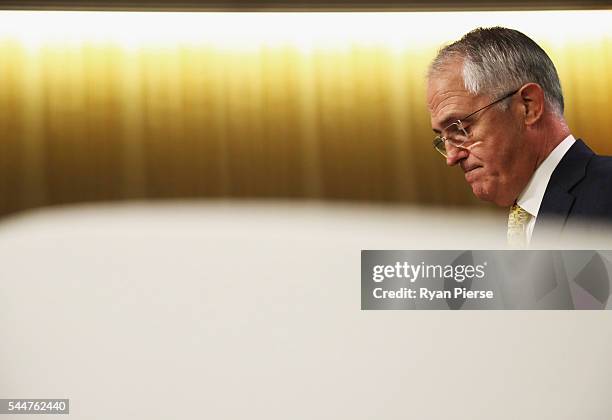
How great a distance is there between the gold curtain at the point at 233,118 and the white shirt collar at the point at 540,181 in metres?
0.18

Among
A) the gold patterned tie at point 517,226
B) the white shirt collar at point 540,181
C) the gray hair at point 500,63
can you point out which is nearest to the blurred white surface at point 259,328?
the gold patterned tie at point 517,226

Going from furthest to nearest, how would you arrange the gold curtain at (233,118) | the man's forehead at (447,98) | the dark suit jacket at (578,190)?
the gold curtain at (233,118)
the man's forehead at (447,98)
the dark suit jacket at (578,190)

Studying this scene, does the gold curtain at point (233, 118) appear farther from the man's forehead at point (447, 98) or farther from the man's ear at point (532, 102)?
the man's ear at point (532, 102)

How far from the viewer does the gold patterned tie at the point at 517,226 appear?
2.12 m

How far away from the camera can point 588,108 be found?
7.42 feet

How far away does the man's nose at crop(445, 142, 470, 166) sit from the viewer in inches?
84.7

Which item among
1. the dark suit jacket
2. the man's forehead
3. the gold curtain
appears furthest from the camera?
the gold curtain

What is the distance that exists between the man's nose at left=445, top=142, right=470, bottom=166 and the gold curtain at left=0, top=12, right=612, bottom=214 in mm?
48

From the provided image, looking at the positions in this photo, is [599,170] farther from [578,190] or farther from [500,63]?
[500,63]

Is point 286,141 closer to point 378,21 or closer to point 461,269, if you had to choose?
point 378,21

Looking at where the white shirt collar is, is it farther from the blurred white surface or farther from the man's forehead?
the man's forehead

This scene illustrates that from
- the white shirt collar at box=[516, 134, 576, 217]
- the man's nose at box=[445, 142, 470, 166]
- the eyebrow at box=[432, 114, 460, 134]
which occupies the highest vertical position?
the eyebrow at box=[432, 114, 460, 134]

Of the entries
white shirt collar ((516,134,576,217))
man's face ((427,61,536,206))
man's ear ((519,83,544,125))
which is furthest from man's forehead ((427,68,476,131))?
white shirt collar ((516,134,576,217))

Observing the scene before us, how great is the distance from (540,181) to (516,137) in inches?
5.0
